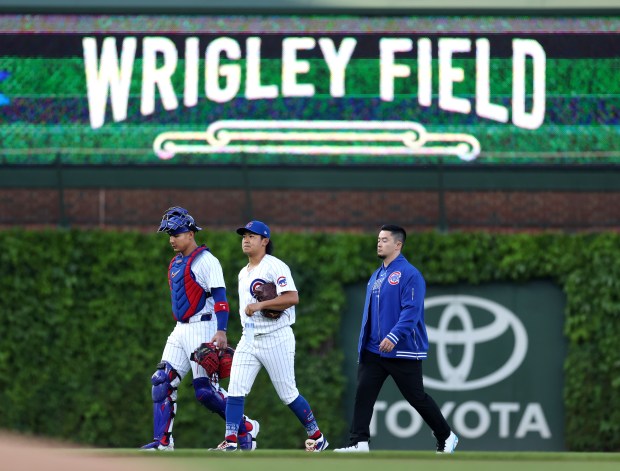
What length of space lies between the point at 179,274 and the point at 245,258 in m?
5.64

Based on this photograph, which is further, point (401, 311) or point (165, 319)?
point (165, 319)

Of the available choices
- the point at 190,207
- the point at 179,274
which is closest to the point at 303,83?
the point at 190,207

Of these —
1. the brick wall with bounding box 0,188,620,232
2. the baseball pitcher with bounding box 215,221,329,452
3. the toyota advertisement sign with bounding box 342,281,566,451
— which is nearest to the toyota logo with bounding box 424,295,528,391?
the toyota advertisement sign with bounding box 342,281,566,451

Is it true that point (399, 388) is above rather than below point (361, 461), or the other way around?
above

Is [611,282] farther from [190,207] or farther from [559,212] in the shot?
[190,207]

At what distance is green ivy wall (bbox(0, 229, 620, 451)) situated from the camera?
16.3 metres

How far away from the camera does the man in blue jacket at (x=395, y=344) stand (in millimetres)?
10523

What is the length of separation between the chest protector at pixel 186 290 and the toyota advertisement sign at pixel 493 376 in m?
5.95

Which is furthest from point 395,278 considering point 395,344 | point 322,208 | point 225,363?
point 322,208

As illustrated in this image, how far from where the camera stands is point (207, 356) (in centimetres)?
1075

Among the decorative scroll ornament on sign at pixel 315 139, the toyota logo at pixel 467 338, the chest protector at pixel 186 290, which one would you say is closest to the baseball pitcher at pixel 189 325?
the chest protector at pixel 186 290

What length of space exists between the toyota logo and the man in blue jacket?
590cm

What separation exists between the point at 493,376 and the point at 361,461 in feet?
27.4

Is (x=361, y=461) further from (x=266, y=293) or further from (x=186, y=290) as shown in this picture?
(x=186, y=290)
